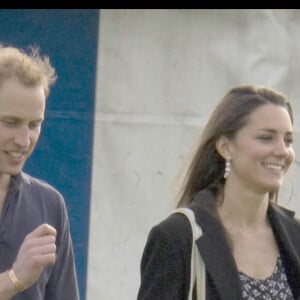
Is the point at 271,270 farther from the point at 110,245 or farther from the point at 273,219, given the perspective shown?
the point at 110,245

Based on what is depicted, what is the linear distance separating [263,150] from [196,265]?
0.47 meters

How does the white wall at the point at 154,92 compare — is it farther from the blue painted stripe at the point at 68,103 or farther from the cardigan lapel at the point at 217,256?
the cardigan lapel at the point at 217,256

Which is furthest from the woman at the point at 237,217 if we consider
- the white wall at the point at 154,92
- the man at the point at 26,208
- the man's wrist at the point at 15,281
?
the white wall at the point at 154,92

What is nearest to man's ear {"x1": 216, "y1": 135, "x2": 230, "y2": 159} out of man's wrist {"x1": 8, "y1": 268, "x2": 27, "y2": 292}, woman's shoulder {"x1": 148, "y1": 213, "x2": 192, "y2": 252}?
woman's shoulder {"x1": 148, "y1": 213, "x2": 192, "y2": 252}

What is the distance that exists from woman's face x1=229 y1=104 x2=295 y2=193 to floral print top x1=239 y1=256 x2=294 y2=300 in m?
0.31

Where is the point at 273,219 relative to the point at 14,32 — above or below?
below

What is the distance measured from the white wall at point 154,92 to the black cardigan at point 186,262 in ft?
6.69

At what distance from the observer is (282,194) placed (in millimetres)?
6977

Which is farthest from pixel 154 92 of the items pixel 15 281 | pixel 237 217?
pixel 15 281

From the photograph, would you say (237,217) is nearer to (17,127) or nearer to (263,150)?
(263,150)

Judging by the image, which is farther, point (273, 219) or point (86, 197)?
point (86, 197)

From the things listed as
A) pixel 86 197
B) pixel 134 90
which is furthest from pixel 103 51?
pixel 86 197
